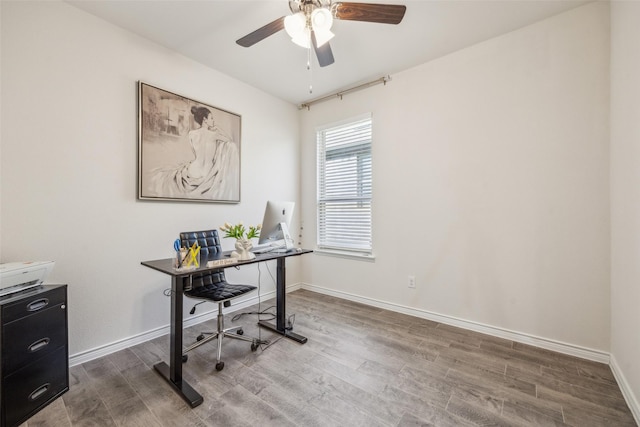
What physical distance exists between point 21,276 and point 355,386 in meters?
2.15

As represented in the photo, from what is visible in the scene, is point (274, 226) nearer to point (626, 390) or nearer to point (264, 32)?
point (264, 32)

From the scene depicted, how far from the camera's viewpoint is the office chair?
2078 millimetres

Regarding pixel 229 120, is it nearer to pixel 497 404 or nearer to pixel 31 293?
pixel 31 293

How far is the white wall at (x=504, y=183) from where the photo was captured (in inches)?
80.9

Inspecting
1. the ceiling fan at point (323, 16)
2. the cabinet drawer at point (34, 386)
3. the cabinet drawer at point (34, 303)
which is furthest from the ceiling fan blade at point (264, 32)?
the cabinet drawer at point (34, 386)

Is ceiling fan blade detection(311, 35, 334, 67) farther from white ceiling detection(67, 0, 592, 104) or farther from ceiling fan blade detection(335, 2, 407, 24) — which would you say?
white ceiling detection(67, 0, 592, 104)

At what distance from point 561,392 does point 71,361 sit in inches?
135

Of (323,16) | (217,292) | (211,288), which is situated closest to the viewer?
(323,16)

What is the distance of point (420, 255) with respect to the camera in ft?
9.48

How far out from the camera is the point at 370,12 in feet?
5.38

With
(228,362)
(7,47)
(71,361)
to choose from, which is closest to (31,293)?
(71,361)

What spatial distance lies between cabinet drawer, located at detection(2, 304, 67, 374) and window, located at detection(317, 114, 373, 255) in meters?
2.71

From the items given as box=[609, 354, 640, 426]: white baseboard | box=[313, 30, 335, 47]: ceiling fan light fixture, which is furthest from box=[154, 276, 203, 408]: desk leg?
box=[609, 354, 640, 426]: white baseboard

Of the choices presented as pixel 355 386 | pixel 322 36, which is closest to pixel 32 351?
pixel 355 386
